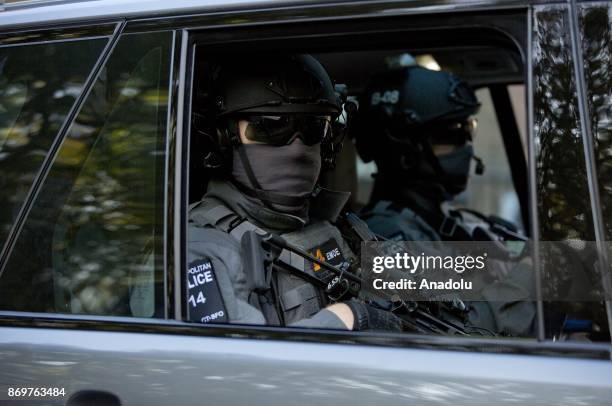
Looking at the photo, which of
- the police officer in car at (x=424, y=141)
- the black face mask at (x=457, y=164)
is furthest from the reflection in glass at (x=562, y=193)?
A: the black face mask at (x=457, y=164)

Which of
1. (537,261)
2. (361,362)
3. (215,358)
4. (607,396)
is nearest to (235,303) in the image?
(215,358)

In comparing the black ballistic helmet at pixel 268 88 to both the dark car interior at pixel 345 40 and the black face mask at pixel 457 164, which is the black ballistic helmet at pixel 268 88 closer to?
the dark car interior at pixel 345 40

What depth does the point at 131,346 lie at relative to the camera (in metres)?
1.65

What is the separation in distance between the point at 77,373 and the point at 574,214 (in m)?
1.02

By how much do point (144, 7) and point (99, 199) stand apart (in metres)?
0.44

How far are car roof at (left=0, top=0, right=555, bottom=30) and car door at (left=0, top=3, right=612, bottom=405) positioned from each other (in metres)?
0.02

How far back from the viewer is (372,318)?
1.88 meters

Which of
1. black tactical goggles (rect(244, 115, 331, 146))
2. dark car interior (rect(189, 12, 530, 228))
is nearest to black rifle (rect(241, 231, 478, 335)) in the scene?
black tactical goggles (rect(244, 115, 331, 146))

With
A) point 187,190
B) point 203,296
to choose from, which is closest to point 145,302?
point 203,296

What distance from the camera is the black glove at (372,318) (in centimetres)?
186

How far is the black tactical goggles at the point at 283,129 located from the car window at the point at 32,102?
1.85 ft

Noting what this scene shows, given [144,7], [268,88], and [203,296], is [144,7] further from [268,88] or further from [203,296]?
[203,296]

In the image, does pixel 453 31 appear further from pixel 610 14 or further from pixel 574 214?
pixel 574 214

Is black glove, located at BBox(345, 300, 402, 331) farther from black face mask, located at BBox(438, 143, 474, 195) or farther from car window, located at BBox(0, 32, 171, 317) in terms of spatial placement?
black face mask, located at BBox(438, 143, 474, 195)
